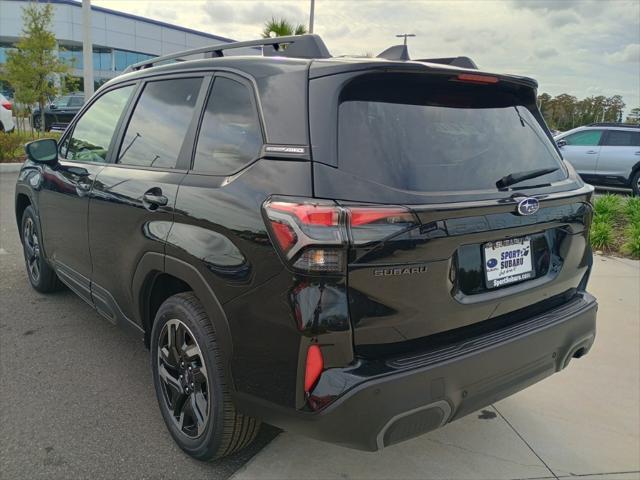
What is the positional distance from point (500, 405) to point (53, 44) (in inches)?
665

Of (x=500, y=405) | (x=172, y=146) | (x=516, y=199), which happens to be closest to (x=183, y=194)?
(x=172, y=146)

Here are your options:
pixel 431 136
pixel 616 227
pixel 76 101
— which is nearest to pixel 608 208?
pixel 616 227

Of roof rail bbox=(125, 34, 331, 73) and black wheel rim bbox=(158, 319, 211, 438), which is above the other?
roof rail bbox=(125, 34, 331, 73)

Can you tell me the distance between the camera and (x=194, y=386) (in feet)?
8.15

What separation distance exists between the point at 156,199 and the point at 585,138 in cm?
1425

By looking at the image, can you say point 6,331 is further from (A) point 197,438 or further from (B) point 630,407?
(B) point 630,407

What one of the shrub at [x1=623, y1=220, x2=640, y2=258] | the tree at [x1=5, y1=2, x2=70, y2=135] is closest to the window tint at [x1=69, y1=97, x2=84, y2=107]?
the tree at [x1=5, y1=2, x2=70, y2=135]

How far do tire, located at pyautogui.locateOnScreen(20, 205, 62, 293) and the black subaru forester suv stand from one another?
6.32 ft

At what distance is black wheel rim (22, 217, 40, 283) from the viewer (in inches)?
178

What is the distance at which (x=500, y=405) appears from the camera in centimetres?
319

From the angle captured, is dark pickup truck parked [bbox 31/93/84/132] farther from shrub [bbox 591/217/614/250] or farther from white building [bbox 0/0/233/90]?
white building [bbox 0/0/233/90]

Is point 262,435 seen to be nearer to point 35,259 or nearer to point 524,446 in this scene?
point 524,446

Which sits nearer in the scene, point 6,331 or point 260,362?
point 260,362

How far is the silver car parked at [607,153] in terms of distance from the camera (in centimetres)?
1346
